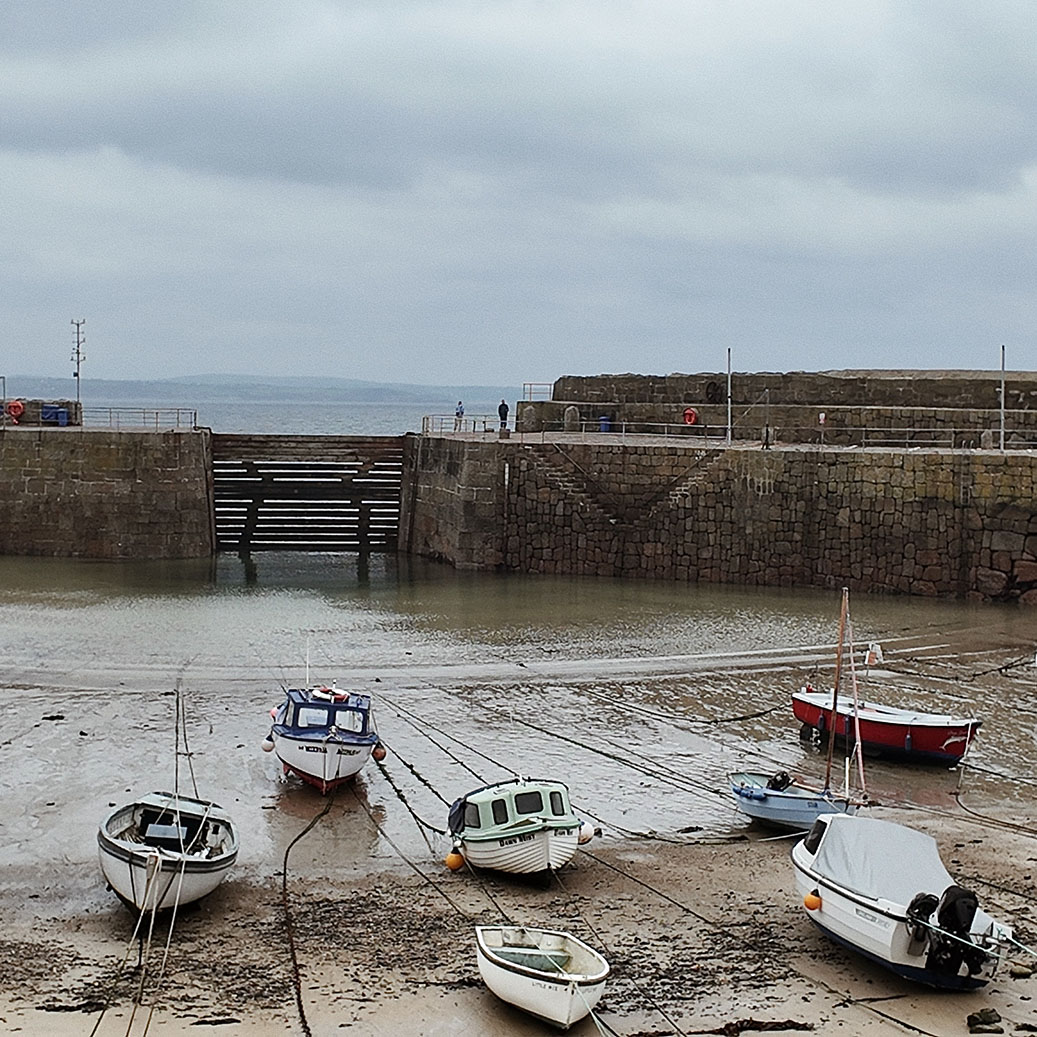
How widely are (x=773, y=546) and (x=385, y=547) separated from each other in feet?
27.4

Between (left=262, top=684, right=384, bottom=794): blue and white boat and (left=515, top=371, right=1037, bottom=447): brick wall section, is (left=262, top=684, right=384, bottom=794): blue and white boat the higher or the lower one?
the lower one

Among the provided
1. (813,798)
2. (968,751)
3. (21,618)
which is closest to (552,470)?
(21,618)

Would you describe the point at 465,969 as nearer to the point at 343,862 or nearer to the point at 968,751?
the point at 343,862

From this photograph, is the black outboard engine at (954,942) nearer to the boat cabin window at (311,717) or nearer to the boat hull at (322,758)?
the boat hull at (322,758)

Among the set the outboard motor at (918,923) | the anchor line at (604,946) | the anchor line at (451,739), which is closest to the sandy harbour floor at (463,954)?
the anchor line at (604,946)

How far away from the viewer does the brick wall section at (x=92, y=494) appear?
26375 mm

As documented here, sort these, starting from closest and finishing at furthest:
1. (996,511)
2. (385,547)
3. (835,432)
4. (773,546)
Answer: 1. (996,511)
2. (773,546)
3. (835,432)
4. (385,547)

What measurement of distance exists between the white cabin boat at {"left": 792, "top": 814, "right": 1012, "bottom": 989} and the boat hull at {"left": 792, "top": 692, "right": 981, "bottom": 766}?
3.70 meters

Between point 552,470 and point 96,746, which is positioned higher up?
point 552,470

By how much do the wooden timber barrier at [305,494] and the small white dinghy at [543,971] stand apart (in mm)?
19808

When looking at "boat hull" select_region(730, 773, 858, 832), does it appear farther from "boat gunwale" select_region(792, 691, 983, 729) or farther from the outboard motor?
the outboard motor

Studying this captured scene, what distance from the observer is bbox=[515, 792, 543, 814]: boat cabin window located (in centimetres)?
1110

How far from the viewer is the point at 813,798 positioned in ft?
39.2

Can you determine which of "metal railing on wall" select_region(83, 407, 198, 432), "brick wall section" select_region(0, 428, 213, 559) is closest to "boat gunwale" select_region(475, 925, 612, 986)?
"brick wall section" select_region(0, 428, 213, 559)
